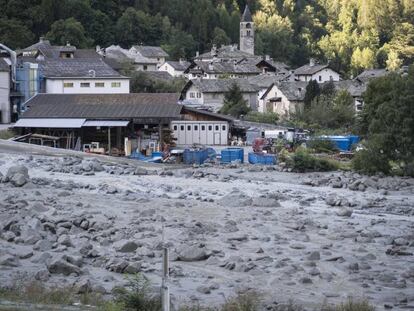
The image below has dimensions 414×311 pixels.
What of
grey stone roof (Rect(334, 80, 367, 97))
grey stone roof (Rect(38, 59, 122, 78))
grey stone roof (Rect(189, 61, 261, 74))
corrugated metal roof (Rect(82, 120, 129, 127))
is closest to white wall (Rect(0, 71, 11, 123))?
grey stone roof (Rect(38, 59, 122, 78))

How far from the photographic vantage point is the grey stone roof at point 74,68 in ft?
182

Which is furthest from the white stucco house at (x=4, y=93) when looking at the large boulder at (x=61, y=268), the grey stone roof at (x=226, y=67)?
the large boulder at (x=61, y=268)

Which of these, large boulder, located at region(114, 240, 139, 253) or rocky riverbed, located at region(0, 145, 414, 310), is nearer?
rocky riverbed, located at region(0, 145, 414, 310)

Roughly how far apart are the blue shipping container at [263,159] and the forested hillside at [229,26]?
1642 inches

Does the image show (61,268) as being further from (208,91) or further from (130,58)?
(130,58)

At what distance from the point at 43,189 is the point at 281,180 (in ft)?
38.4

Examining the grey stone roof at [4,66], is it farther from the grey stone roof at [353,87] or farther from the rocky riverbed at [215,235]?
the grey stone roof at [353,87]

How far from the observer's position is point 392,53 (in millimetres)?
101062

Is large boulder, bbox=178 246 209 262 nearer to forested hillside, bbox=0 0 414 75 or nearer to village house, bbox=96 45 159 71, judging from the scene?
village house, bbox=96 45 159 71

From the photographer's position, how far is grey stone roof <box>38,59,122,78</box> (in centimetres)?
5544

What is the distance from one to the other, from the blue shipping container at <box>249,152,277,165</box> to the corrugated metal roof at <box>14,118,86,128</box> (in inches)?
392

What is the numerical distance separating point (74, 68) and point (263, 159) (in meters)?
20.4

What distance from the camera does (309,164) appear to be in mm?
38906

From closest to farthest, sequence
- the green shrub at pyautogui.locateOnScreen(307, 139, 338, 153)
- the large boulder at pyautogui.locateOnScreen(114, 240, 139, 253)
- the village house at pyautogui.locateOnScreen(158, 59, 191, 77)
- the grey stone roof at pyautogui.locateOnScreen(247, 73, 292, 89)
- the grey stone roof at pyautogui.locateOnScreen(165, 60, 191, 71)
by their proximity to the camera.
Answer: the large boulder at pyautogui.locateOnScreen(114, 240, 139, 253)
the green shrub at pyautogui.locateOnScreen(307, 139, 338, 153)
the grey stone roof at pyautogui.locateOnScreen(247, 73, 292, 89)
the village house at pyautogui.locateOnScreen(158, 59, 191, 77)
the grey stone roof at pyautogui.locateOnScreen(165, 60, 191, 71)
